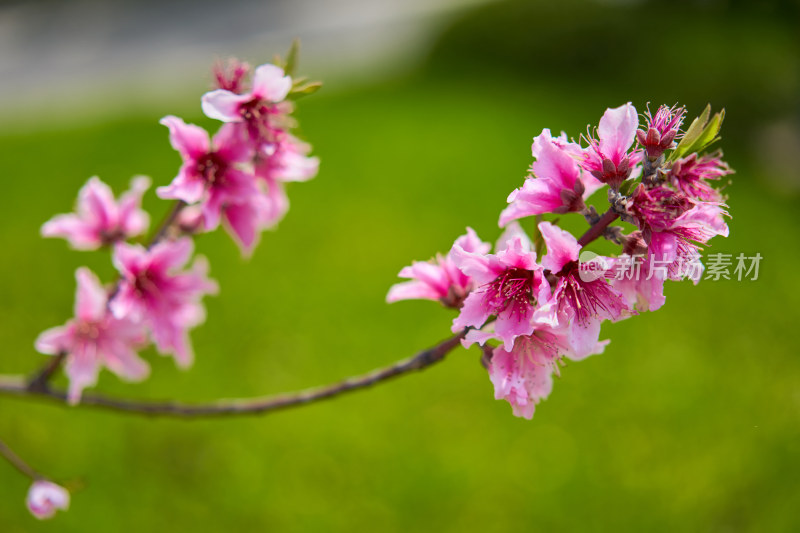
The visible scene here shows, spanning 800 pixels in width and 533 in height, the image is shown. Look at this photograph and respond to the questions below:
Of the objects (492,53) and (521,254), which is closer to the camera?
(521,254)

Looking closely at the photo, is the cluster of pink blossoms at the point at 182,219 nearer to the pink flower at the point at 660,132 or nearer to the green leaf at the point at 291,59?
the green leaf at the point at 291,59

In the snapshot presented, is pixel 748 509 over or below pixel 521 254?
below

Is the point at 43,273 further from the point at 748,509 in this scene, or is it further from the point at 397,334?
the point at 748,509

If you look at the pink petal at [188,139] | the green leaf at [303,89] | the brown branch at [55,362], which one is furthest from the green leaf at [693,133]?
the brown branch at [55,362]

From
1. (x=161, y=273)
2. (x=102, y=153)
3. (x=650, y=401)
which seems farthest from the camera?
(x=102, y=153)

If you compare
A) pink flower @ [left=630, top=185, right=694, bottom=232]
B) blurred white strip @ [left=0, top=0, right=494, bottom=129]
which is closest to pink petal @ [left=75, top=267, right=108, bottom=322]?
pink flower @ [left=630, top=185, right=694, bottom=232]

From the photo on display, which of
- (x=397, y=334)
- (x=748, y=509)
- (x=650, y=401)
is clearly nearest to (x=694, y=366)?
(x=650, y=401)

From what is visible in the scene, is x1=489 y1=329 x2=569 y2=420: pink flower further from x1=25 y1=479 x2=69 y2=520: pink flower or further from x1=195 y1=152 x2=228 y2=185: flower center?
x1=25 y1=479 x2=69 y2=520: pink flower
